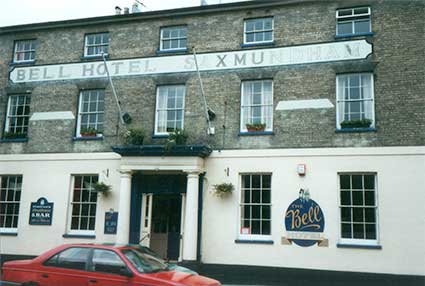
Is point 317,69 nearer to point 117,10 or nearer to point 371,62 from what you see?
point 371,62

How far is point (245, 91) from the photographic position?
623 inches

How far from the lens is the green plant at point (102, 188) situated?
16.2 metres

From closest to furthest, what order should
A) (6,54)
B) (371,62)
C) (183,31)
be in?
(371,62) → (183,31) → (6,54)

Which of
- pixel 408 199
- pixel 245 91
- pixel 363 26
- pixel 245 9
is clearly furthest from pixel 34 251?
pixel 363 26

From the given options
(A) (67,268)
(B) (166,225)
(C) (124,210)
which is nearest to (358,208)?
(B) (166,225)

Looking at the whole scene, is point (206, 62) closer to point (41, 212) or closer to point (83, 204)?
point (83, 204)

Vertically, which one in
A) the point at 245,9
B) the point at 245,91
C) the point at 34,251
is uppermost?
the point at 245,9

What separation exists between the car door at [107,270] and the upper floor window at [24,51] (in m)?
12.3

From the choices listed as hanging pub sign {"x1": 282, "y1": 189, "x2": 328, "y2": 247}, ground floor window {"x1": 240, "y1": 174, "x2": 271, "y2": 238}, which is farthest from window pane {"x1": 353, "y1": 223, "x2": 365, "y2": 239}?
ground floor window {"x1": 240, "y1": 174, "x2": 271, "y2": 238}

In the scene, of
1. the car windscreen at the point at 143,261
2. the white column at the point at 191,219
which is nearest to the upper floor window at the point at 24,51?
the white column at the point at 191,219

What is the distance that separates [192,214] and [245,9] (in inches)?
303

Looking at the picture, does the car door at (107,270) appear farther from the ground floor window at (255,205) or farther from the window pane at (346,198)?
the window pane at (346,198)

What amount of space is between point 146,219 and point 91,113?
4.79 meters

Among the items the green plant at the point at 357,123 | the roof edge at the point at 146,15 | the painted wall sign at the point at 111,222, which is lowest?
the painted wall sign at the point at 111,222
